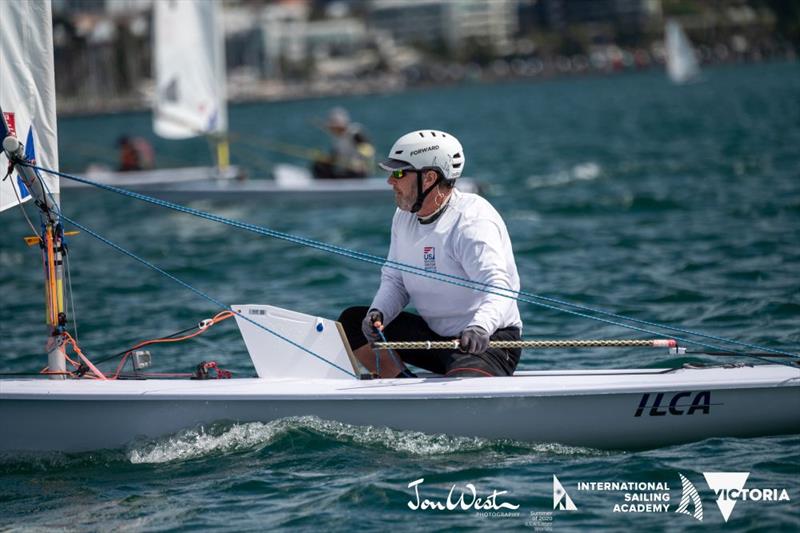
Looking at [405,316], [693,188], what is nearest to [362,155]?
[693,188]

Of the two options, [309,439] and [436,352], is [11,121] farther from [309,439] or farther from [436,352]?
[436,352]

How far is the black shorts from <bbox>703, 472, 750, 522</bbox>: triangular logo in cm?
122

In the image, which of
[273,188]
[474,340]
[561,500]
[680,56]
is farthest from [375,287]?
[680,56]

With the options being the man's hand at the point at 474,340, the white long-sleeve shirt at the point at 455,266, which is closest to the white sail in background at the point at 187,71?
the white long-sleeve shirt at the point at 455,266

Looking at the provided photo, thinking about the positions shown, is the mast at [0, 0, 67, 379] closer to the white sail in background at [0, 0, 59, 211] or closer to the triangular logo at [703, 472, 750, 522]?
the white sail in background at [0, 0, 59, 211]

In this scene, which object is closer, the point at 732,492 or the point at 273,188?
the point at 732,492

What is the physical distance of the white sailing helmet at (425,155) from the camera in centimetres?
640

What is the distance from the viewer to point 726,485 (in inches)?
221

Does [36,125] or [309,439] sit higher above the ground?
[36,125]

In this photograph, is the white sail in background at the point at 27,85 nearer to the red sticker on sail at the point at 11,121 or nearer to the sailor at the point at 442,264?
the red sticker on sail at the point at 11,121

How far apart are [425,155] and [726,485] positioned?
2.19 metres

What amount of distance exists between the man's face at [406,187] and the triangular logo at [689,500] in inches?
76.7

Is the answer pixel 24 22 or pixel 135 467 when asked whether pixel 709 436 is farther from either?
pixel 24 22

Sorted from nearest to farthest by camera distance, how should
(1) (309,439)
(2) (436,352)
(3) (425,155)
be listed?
(1) (309,439)
(3) (425,155)
(2) (436,352)
